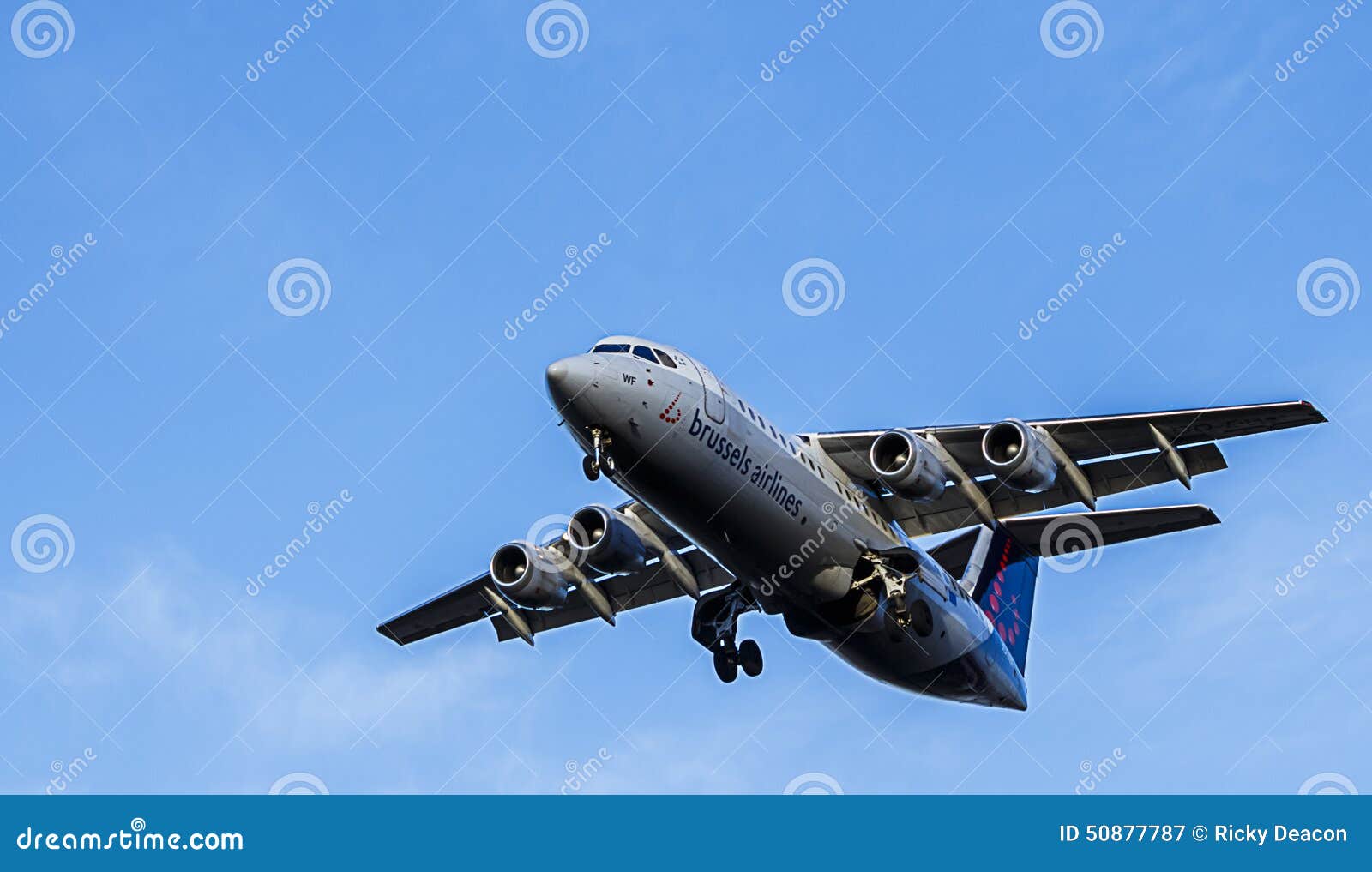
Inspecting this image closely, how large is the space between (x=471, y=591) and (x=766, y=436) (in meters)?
8.46

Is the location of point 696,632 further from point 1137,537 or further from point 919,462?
point 1137,537

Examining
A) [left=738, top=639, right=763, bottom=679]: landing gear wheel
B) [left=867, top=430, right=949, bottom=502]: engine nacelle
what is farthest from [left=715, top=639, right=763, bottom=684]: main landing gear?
[left=867, top=430, right=949, bottom=502]: engine nacelle

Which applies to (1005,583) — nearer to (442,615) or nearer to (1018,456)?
(1018,456)

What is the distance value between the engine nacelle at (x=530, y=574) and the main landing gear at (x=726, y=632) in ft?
7.30

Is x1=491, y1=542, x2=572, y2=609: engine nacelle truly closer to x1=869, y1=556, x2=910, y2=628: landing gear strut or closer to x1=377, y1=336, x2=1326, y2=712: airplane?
x1=377, y1=336, x2=1326, y2=712: airplane

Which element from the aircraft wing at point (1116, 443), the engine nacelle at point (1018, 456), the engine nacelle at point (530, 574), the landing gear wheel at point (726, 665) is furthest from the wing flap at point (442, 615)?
the engine nacelle at point (1018, 456)

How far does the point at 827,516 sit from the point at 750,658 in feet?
13.2

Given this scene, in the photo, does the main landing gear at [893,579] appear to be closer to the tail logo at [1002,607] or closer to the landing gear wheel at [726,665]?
the landing gear wheel at [726,665]

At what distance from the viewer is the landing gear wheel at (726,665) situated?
87.3ft

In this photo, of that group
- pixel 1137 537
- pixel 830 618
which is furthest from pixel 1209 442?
pixel 830 618

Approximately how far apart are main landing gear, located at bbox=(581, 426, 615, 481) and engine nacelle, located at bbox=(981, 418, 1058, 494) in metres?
5.42

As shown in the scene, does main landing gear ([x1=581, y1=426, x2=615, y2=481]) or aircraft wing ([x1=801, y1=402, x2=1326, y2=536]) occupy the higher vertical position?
aircraft wing ([x1=801, y1=402, x2=1326, y2=536])

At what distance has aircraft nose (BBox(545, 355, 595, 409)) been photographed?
2052 centimetres

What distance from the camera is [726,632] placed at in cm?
2653
